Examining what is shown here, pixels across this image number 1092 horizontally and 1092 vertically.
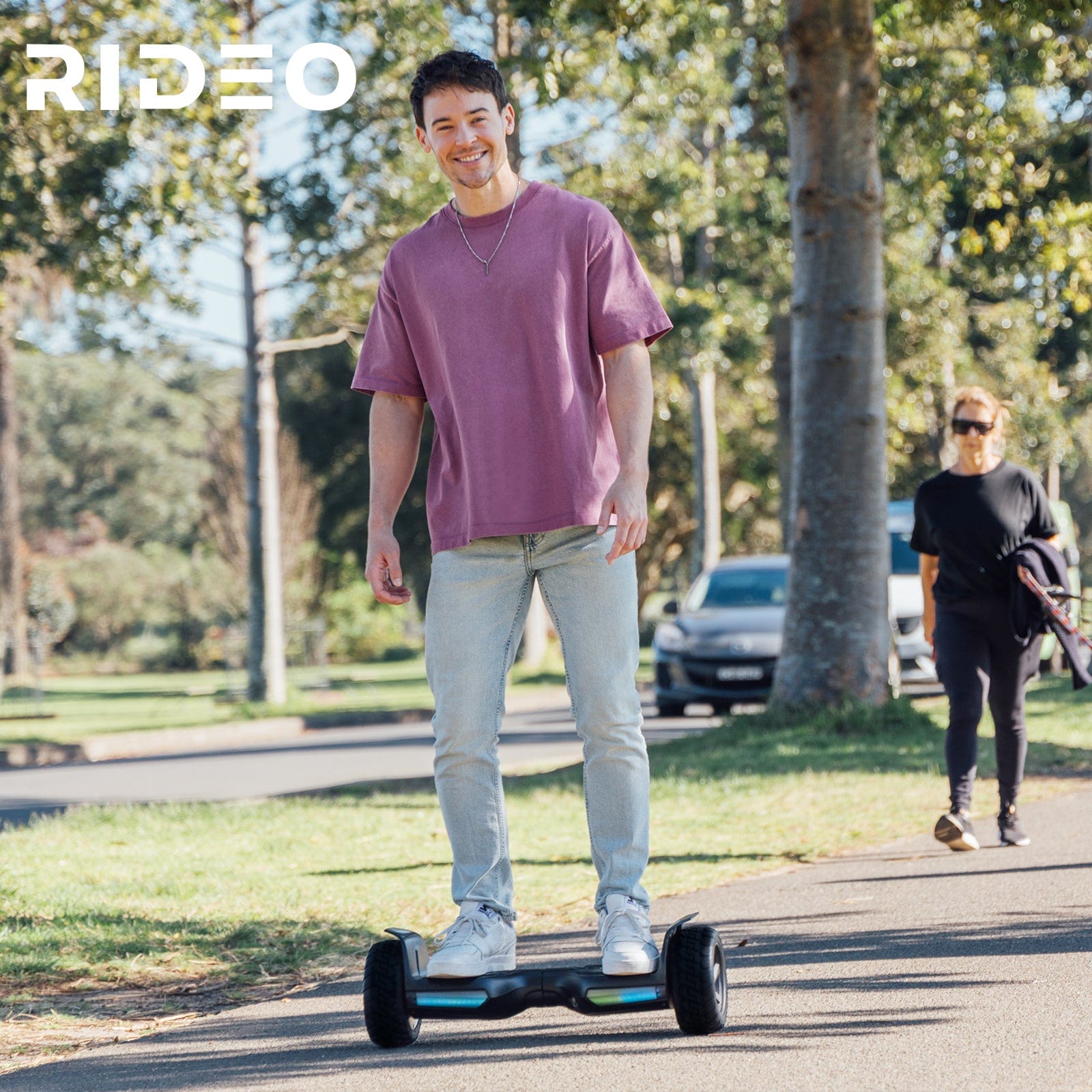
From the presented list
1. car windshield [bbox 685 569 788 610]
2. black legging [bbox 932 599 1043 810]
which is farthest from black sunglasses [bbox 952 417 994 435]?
car windshield [bbox 685 569 788 610]

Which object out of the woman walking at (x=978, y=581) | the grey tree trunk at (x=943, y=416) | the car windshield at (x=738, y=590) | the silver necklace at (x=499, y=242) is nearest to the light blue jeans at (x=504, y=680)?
the silver necklace at (x=499, y=242)

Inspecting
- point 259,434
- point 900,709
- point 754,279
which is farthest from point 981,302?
point 900,709

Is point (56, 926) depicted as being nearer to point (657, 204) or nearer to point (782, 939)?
point (782, 939)

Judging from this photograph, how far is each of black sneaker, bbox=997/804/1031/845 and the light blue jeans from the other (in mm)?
3262

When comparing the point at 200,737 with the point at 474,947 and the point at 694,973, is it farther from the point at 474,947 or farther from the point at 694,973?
the point at 694,973

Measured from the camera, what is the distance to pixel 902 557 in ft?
59.3

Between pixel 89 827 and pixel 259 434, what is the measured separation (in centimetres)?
1220

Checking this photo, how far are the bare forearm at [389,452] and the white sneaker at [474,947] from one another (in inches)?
38.3

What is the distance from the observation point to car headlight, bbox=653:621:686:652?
50.8ft

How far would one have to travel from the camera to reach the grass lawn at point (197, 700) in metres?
19.6

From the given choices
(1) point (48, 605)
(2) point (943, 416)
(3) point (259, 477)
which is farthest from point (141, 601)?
(3) point (259, 477)

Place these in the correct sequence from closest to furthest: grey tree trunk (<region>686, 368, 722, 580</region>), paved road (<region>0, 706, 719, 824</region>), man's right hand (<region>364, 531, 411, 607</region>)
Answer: man's right hand (<region>364, 531, 411, 607</region>) < paved road (<region>0, 706, 719, 824</region>) < grey tree trunk (<region>686, 368, 722, 580</region>)

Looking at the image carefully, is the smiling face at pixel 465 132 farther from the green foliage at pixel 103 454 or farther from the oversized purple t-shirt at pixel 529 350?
the green foliage at pixel 103 454

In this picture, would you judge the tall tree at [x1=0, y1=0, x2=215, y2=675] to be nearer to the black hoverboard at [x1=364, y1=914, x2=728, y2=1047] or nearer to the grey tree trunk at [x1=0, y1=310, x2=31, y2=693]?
the black hoverboard at [x1=364, y1=914, x2=728, y2=1047]
